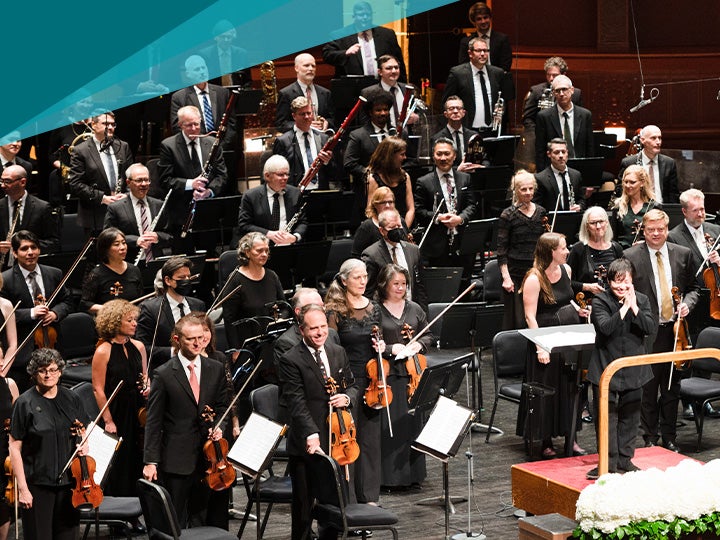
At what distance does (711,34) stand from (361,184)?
6.06m

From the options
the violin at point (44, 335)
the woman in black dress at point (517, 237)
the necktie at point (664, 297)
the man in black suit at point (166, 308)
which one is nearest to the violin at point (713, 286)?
the necktie at point (664, 297)

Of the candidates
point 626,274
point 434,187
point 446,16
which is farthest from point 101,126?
point 446,16

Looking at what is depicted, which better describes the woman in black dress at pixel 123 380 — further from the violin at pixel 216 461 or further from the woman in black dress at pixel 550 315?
the woman in black dress at pixel 550 315

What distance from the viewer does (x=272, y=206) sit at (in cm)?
805

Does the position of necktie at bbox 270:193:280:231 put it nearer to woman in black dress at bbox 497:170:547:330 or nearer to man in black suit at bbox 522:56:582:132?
woman in black dress at bbox 497:170:547:330

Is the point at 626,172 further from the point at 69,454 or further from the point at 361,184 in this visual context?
the point at 69,454

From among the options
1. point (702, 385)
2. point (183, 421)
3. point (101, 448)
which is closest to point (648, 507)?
point (183, 421)

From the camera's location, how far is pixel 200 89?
30.1ft

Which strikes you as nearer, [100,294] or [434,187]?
[100,294]

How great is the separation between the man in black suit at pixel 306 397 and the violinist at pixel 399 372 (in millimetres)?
848

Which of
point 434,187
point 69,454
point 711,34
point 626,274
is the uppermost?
point 711,34

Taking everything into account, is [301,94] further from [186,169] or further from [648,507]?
[648,507]

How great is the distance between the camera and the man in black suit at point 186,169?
8.38m
